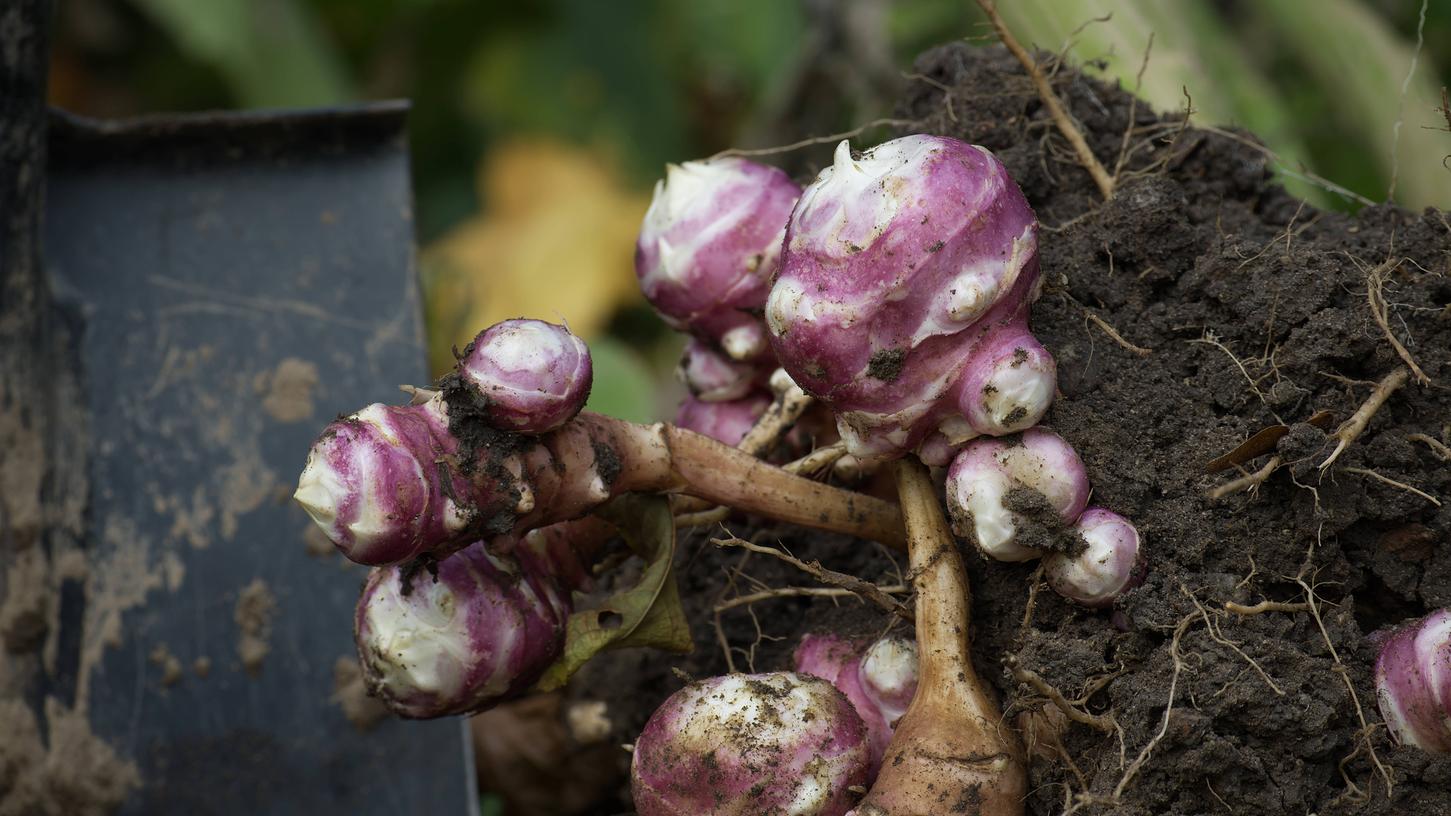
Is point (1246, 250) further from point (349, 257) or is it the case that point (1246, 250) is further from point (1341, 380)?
point (349, 257)

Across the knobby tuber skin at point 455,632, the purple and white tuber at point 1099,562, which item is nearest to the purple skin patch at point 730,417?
the knobby tuber skin at point 455,632

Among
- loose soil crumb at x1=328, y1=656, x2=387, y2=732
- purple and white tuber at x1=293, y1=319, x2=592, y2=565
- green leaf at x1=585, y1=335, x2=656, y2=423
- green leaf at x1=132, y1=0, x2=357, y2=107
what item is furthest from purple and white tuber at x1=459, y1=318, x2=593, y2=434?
green leaf at x1=132, y1=0, x2=357, y2=107

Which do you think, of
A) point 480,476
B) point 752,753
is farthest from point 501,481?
point 752,753

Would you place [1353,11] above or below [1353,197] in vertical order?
below

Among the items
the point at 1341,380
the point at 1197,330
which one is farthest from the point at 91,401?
the point at 1341,380

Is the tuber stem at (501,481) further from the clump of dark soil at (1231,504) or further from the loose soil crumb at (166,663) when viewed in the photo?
the loose soil crumb at (166,663)

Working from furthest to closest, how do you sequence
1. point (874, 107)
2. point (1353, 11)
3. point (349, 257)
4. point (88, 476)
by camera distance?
point (874, 107), point (1353, 11), point (349, 257), point (88, 476)

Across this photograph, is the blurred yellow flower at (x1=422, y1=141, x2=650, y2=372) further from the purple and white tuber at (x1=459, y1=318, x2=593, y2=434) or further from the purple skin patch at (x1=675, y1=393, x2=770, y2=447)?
the purple and white tuber at (x1=459, y1=318, x2=593, y2=434)
